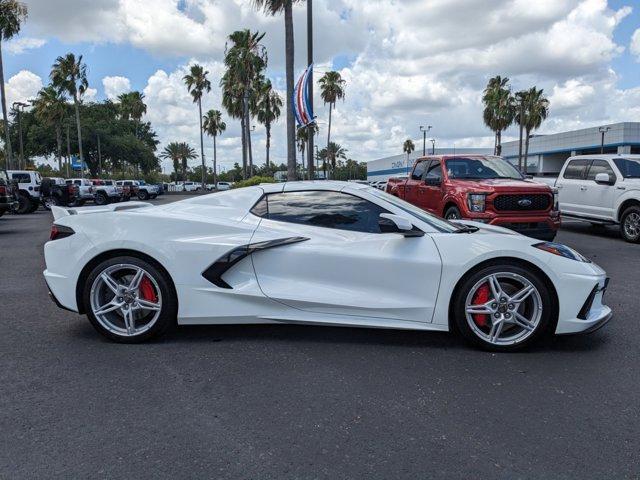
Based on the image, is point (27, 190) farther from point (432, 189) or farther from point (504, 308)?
point (504, 308)

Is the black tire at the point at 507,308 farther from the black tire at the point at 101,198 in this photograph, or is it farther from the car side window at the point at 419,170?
the black tire at the point at 101,198

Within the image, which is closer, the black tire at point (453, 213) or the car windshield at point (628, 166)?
the black tire at point (453, 213)

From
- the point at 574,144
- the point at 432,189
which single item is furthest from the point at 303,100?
the point at 574,144

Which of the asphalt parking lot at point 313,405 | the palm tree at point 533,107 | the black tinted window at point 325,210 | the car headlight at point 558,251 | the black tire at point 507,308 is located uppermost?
the palm tree at point 533,107

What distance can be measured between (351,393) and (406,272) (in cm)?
110

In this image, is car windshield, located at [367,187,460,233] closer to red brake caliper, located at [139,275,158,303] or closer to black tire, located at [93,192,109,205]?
red brake caliper, located at [139,275,158,303]

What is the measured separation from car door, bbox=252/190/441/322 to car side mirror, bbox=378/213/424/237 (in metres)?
0.05

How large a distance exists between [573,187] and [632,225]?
178 centimetres

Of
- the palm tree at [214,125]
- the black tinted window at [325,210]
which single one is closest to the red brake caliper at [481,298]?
the black tinted window at [325,210]

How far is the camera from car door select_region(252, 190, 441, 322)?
3887 millimetres

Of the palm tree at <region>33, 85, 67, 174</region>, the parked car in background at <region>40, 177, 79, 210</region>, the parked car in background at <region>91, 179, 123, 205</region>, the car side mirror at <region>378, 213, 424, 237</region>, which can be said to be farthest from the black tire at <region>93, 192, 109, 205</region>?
the car side mirror at <region>378, 213, 424, 237</region>

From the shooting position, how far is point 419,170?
10484mm

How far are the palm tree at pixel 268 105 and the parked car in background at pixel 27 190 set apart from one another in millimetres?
28807

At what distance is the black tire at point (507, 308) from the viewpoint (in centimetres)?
381
